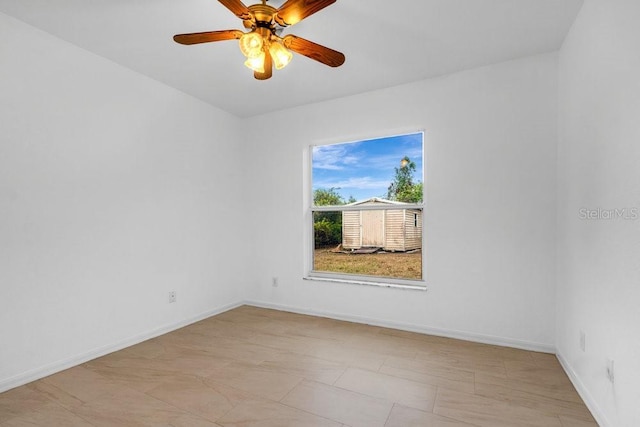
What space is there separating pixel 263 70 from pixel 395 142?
1777 mm

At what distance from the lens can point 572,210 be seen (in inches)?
85.7

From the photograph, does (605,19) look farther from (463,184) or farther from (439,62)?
(463,184)

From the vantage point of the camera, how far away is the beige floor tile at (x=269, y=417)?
171 centimetres

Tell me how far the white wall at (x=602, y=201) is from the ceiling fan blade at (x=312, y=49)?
4.68ft

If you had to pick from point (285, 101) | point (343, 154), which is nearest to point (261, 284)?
point (343, 154)

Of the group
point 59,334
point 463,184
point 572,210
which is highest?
point 463,184

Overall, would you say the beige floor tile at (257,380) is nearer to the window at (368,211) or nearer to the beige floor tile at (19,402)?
the beige floor tile at (19,402)

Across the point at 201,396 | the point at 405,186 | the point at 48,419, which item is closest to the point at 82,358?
the point at 48,419

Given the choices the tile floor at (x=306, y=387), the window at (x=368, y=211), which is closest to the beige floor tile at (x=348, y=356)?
the tile floor at (x=306, y=387)

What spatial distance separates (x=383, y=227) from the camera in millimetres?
3457

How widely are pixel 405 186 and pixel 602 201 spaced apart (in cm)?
173

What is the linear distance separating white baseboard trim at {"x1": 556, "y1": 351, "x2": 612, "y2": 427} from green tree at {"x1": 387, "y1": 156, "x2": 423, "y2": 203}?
1.74 m

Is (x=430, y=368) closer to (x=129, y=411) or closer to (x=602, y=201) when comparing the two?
(x=602, y=201)

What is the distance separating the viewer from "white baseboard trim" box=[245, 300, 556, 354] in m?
2.61
